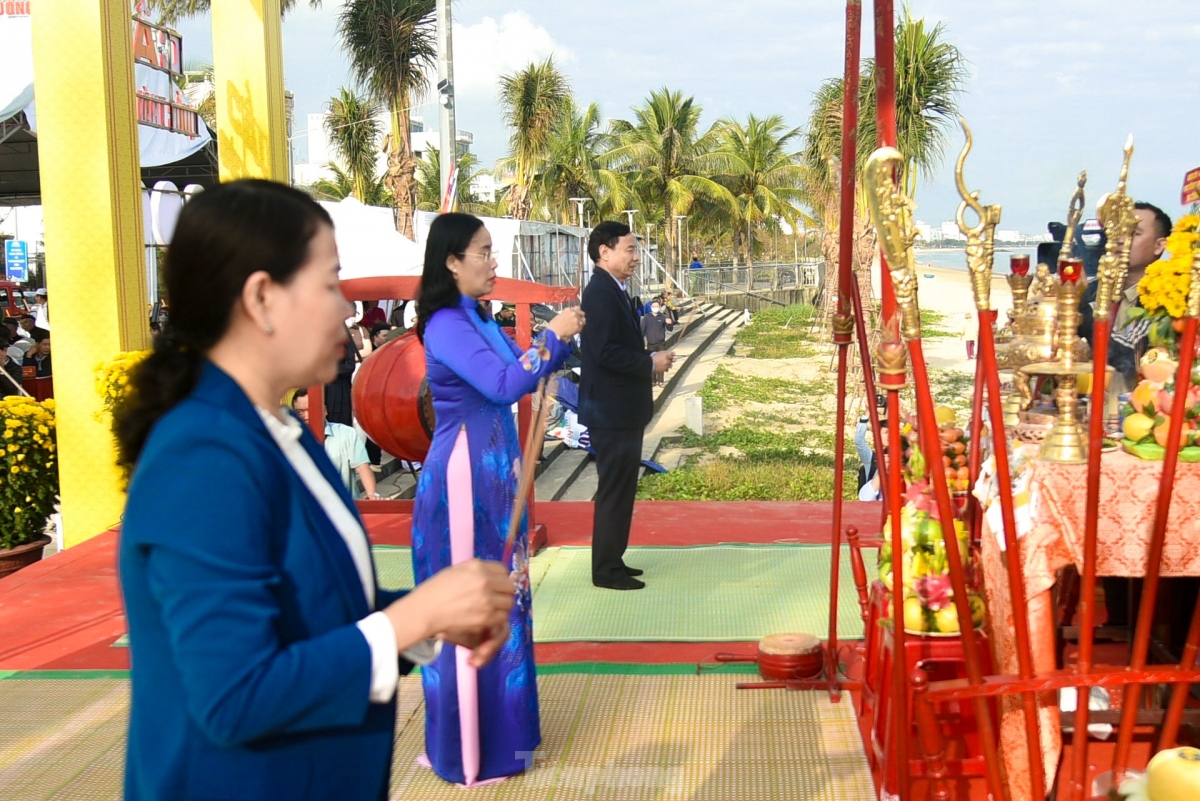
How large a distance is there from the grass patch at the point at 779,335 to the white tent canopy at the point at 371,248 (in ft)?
39.4

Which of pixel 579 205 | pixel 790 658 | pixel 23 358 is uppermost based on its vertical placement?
pixel 579 205

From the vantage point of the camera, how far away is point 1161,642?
3.26m

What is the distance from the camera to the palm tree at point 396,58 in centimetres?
2105

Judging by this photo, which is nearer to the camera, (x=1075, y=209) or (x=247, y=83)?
(x=1075, y=209)

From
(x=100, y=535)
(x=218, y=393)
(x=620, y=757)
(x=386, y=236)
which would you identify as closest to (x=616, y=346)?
(x=620, y=757)

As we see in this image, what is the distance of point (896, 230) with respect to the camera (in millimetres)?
2170

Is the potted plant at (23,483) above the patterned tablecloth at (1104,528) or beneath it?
beneath

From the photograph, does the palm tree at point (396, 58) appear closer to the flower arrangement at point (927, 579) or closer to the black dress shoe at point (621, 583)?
the black dress shoe at point (621, 583)

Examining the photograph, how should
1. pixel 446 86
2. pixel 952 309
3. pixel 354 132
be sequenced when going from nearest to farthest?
pixel 446 86
pixel 354 132
pixel 952 309

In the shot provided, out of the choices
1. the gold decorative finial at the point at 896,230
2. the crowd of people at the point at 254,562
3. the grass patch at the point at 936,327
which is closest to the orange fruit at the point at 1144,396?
the gold decorative finial at the point at 896,230

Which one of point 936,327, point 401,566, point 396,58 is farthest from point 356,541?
point 936,327

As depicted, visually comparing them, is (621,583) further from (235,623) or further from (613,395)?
(235,623)

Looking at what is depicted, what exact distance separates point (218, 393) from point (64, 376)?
5.30 m

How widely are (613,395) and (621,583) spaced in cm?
81
